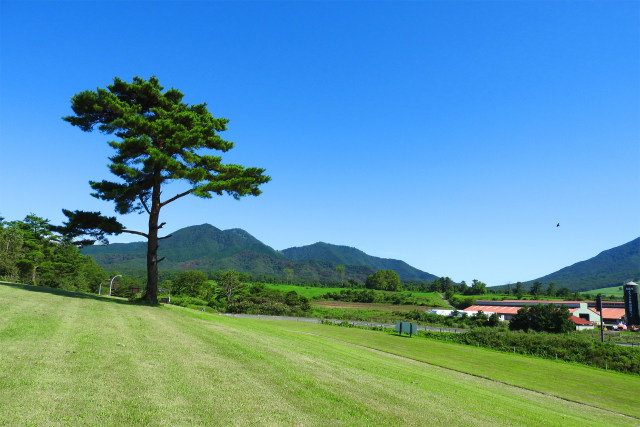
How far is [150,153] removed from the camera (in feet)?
A: 70.7

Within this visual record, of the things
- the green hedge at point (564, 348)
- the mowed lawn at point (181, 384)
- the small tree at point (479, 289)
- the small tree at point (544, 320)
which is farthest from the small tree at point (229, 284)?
the small tree at point (479, 289)

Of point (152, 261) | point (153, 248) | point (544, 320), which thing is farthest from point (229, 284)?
point (153, 248)

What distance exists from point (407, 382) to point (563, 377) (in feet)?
77.1

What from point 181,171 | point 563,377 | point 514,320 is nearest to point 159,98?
point 181,171

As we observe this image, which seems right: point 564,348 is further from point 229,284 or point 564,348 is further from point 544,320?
point 229,284

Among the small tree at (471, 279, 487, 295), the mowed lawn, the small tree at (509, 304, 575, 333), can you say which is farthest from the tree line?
the small tree at (471, 279, 487, 295)

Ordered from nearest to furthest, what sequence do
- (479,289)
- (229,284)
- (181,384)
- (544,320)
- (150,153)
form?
1. (181,384)
2. (150,153)
3. (544,320)
4. (229,284)
5. (479,289)

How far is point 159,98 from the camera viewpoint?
84.2 ft

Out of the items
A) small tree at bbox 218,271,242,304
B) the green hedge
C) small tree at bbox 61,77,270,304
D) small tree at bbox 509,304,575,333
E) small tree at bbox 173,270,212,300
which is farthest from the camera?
small tree at bbox 173,270,212,300

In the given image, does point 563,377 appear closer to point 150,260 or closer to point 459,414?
point 459,414

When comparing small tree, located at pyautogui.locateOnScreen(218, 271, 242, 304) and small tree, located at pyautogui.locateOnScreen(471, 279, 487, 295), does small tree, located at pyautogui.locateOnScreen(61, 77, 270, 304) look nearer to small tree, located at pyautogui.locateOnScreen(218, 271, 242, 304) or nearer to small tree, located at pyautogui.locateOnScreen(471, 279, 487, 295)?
small tree, located at pyautogui.locateOnScreen(218, 271, 242, 304)

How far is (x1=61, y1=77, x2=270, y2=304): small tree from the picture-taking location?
22453 millimetres

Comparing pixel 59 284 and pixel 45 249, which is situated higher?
pixel 45 249

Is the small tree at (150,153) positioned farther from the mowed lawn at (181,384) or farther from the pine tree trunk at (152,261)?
the mowed lawn at (181,384)
